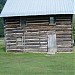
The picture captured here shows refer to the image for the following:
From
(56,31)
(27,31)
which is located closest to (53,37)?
(56,31)

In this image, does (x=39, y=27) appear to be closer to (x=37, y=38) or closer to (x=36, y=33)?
(x=36, y=33)

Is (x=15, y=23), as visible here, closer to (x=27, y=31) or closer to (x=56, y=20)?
(x=27, y=31)

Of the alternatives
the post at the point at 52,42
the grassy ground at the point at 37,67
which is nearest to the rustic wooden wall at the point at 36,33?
the post at the point at 52,42

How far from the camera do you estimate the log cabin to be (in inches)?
1161

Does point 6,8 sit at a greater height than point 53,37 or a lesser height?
greater

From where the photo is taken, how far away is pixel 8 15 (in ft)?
96.8

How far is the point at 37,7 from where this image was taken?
30172 mm

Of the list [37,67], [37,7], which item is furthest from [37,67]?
[37,7]

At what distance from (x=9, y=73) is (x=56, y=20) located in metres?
15.8

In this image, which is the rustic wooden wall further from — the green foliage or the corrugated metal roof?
the green foliage

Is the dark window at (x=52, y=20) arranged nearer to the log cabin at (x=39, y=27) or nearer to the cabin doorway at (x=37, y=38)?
the log cabin at (x=39, y=27)

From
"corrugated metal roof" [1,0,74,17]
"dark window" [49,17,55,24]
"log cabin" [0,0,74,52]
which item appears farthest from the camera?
"dark window" [49,17,55,24]

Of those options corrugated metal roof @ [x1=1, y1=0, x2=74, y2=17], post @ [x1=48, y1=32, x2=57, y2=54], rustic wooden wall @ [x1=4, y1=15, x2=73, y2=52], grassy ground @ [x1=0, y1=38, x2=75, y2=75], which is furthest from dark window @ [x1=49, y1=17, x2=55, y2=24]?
grassy ground @ [x1=0, y1=38, x2=75, y2=75]

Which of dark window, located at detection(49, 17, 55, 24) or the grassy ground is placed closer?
the grassy ground
